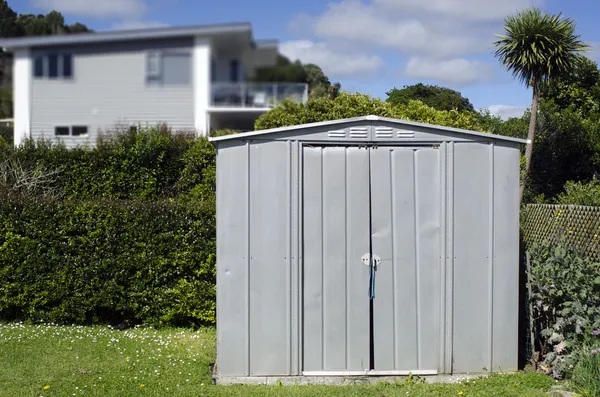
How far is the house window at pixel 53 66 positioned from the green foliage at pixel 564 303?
17428mm

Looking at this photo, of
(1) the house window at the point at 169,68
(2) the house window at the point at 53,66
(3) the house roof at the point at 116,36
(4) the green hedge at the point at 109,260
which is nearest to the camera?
(4) the green hedge at the point at 109,260

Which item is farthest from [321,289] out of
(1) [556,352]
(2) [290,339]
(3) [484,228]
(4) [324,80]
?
(4) [324,80]

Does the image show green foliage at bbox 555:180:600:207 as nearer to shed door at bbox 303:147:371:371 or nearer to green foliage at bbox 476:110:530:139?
green foliage at bbox 476:110:530:139

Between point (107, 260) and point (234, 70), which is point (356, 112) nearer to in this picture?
point (234, 70)

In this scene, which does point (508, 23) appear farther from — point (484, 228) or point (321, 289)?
point (321, 289)

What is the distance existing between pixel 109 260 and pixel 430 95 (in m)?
11.7

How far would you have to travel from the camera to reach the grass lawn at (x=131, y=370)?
515cm

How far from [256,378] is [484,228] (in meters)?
2.61

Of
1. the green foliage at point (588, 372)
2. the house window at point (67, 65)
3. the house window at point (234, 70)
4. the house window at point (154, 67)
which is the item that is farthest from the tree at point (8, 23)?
the green foliage at point (588, 372)

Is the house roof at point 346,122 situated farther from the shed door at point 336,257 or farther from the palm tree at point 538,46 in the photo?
the palm tree at point 538,46

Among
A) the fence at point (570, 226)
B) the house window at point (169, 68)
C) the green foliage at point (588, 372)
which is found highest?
the house window at point (169, 68)

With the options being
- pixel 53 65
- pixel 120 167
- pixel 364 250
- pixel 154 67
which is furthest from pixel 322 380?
pixel 53 65

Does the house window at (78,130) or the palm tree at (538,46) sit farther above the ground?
the palm tree at (538,46)

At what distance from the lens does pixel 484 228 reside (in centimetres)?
547
